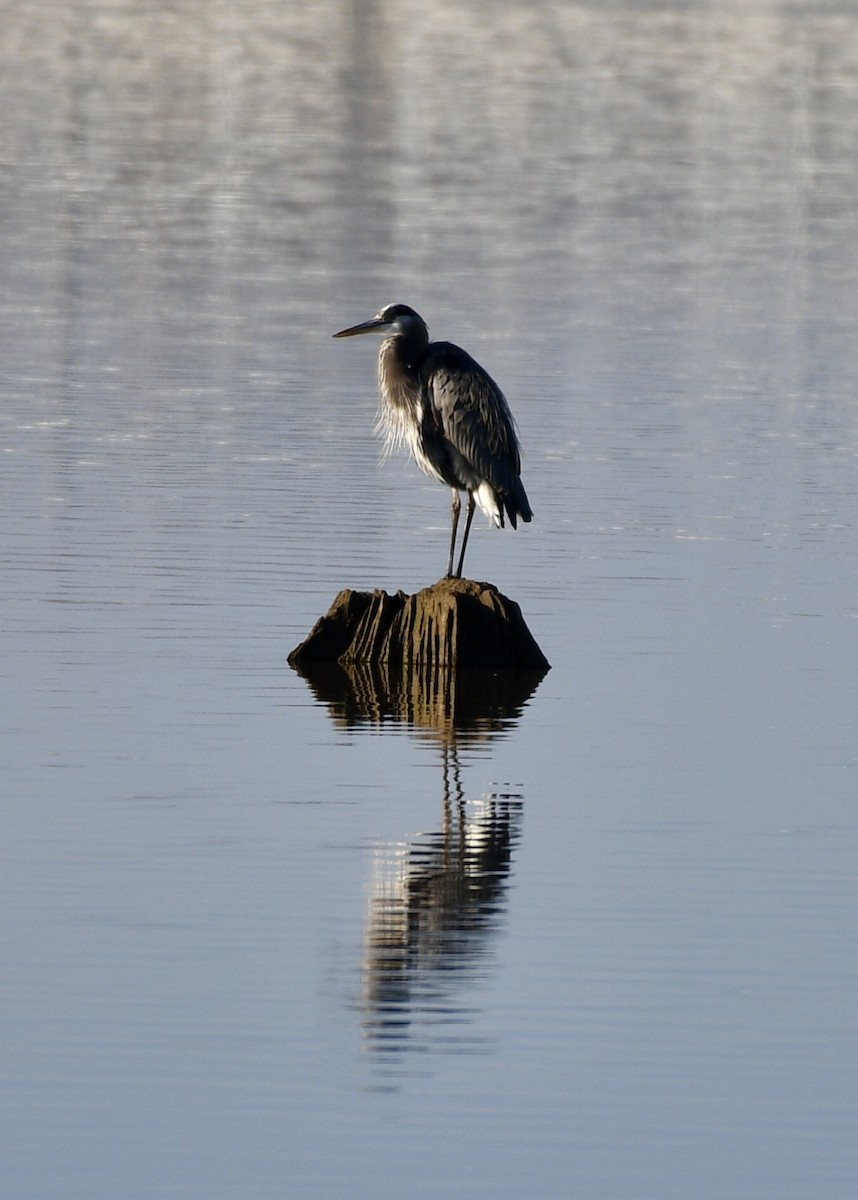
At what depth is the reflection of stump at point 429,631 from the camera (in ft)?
49.9

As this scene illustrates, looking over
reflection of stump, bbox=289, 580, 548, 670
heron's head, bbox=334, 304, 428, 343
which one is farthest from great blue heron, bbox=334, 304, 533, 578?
reflection of stump, bbox=289, 580, 548, 670

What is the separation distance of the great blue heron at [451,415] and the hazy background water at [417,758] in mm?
863

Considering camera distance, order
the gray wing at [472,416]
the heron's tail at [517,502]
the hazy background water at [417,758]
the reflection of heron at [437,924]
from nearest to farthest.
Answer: the hazy background water at [417,758], the reflection of heron at [437,924], the gray wing at [472,416], the heron's tail at [517,502]

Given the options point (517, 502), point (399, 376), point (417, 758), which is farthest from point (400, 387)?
point (417, 758)

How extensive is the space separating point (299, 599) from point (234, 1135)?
355 inches

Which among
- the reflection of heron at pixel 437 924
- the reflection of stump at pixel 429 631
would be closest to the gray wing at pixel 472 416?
the reflection of stump at pixel 429 631

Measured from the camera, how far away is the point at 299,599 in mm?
17047

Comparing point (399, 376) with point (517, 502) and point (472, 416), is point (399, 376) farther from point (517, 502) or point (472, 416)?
point (517, 502)

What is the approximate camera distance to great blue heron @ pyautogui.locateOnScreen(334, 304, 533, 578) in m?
16.7

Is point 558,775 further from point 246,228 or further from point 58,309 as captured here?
point 246,228

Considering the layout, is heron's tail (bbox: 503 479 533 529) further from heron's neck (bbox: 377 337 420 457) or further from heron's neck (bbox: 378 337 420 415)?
heron's neck (bbox: 378 337 420 415)

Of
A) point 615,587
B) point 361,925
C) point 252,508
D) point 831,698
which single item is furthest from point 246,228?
point 361,925

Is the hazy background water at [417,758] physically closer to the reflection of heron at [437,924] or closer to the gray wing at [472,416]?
the reflection of heron at [437,924]

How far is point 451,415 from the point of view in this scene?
1670cm
